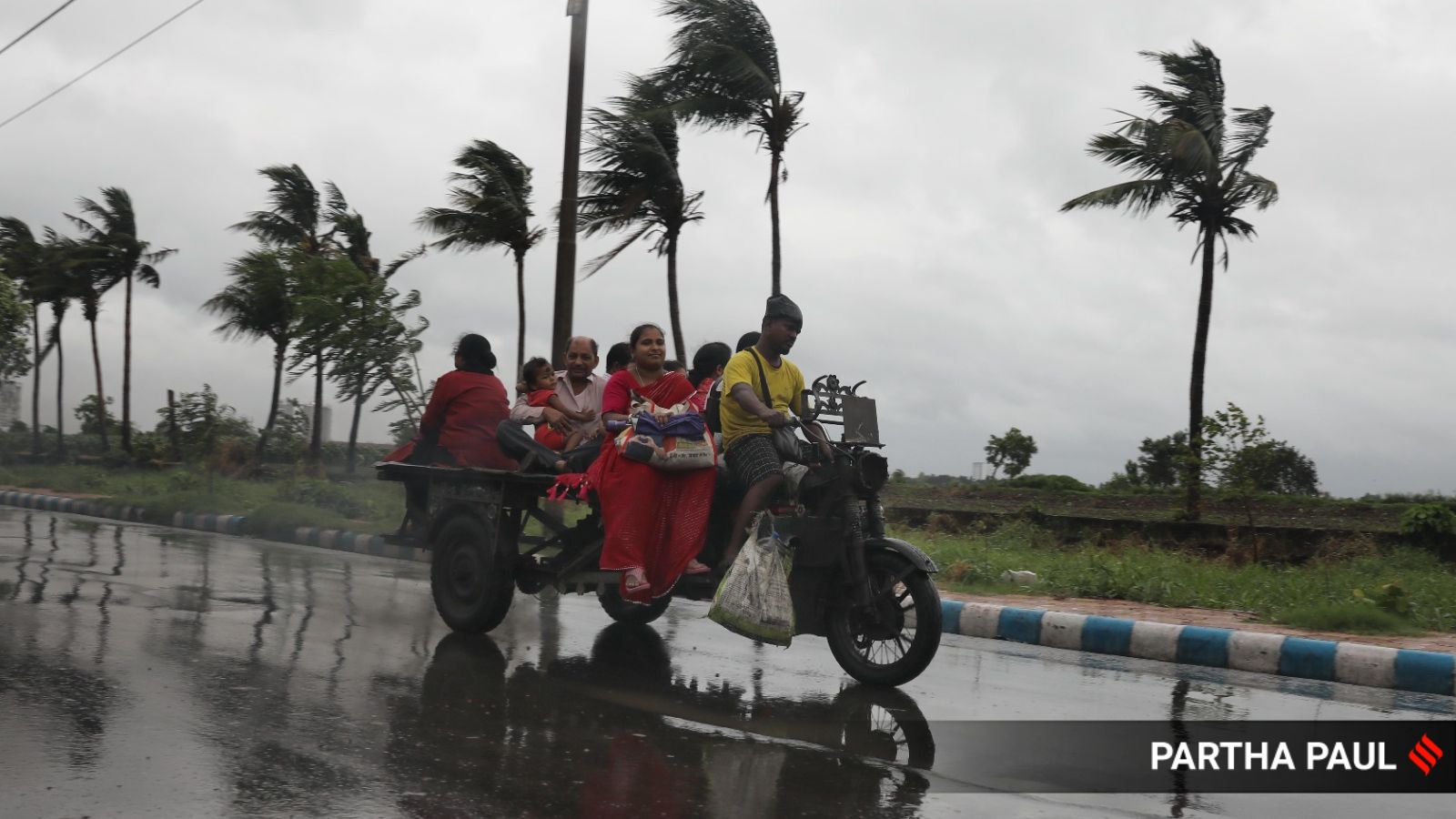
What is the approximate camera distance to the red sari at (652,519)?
6.82 m

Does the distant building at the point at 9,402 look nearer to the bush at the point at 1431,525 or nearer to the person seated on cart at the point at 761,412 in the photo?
the bush at the point at 1431,525

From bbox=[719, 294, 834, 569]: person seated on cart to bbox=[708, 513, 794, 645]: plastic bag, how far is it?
14.8 inches

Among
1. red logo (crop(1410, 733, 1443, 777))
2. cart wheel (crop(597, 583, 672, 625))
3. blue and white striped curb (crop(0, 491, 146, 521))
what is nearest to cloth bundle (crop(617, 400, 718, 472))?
cart wheel (crop(597, 583, 672, 625))

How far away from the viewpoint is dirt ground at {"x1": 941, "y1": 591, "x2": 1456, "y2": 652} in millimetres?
8812

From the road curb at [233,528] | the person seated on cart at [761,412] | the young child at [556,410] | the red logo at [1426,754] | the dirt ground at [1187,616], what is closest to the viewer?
the red logo at [1426,754]

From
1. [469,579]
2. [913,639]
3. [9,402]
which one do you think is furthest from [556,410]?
[9,402]

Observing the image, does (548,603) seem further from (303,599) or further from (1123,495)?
(1123,495)

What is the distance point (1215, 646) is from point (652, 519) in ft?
13.4

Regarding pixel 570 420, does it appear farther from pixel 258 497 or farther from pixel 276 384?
pixel 276 384

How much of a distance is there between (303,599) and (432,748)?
462 centimetres

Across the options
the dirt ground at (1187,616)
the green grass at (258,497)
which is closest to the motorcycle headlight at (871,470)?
the dirt ground at (1187,616)

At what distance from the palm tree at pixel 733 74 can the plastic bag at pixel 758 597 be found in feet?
54.6

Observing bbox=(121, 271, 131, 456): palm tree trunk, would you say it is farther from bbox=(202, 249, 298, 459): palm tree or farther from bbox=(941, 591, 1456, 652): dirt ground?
bbox=(941, 591, 1456, 652): dirt ground

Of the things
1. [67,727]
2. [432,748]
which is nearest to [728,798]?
[432,748]
